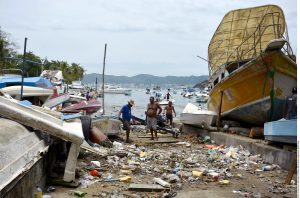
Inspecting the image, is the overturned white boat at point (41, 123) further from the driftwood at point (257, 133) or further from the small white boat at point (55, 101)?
the small white boat at point (55, 101)

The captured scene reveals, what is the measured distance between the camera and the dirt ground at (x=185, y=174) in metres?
6.64

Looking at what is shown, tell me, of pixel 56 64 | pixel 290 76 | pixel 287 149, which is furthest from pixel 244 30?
pixel 56 64

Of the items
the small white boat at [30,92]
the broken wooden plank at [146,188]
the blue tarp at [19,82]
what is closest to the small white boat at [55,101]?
the small white boat at [30,92]

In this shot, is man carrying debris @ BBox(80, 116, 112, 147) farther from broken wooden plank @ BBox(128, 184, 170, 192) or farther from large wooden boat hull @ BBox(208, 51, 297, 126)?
large wooden boat hull @ BBox(208, 51, 297, 126)

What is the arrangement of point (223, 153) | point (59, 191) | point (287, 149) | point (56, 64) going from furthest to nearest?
1. point (56, 64)
2. point (223, 153)
3. point (287, 149)
4. point (59, 191)

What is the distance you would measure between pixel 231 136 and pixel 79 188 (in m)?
6.92

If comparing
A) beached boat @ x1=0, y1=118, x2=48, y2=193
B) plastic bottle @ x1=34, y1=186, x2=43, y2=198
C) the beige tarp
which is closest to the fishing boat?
the beige tarp

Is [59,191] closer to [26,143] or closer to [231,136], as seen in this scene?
[26,143]

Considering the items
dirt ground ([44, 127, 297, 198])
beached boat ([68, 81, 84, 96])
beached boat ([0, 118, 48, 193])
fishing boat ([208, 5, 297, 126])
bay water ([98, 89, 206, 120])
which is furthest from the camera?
beached boat ([68, 81, 84, 96])

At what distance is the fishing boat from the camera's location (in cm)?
1162

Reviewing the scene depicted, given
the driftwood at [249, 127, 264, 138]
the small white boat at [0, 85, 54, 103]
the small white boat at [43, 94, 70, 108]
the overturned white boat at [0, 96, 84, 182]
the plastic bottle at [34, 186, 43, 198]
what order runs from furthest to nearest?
the small white boat at [43, 94, 70, 108] < the small white boat at [0, 85, 54, 103] < the driftwood at [249, 127, 264, 138] < the overturned white boat at [0, 96, 84, 182] < the plastic bottle at [34, 186, 43, 198]

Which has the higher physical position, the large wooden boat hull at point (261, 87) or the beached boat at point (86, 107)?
the large wooden boat hull at point (261, 87)

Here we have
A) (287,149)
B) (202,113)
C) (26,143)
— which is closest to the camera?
(26,143)

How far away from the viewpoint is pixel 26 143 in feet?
17.1
